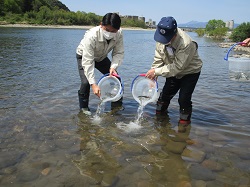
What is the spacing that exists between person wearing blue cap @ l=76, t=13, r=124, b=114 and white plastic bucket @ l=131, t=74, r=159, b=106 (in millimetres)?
470

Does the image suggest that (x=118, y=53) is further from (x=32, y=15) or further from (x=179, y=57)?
(x=32, y=15)

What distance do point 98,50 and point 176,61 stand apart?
1448mm

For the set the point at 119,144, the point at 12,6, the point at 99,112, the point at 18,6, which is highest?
the point at 18,6

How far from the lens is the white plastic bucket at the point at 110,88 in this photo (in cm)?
468

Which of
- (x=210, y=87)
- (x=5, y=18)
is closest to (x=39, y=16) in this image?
(x=5, y=18)

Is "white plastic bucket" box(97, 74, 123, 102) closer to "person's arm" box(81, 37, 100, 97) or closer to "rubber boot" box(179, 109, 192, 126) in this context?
"person's arm" box(81, 37, 100, 97)

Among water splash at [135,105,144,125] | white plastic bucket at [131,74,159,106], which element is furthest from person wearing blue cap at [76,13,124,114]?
water splash at [135,105,144,125]

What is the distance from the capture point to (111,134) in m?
4.18

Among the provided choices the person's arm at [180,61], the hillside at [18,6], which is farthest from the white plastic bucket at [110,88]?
the hillside at [18,6]

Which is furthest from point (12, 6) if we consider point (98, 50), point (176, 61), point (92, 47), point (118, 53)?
point (176, 61)

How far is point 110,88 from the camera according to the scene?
4996 millimetres

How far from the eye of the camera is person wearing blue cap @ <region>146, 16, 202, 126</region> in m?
3.59

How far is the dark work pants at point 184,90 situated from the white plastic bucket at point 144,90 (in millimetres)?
242

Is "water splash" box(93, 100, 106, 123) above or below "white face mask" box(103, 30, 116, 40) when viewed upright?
below
